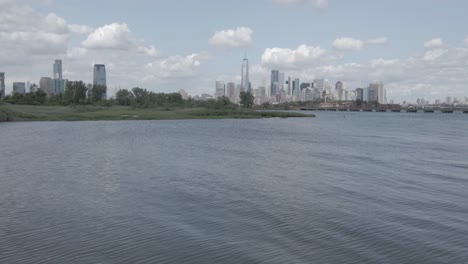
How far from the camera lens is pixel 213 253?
17875mm

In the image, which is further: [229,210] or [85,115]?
[85,115]

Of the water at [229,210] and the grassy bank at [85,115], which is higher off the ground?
the grassy bank at [85,115]

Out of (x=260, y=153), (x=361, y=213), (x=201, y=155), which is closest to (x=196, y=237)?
(x=361, y=213)

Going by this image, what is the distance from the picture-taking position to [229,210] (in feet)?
79.8

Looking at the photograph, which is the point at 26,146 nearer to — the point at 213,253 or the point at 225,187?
the point at 225,187

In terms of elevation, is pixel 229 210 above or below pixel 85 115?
below

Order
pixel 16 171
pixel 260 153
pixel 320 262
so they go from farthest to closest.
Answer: pixel 260 153, pixel 16 171, pixel 320 262

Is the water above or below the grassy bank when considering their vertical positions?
below

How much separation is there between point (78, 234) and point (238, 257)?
7371 millimetres

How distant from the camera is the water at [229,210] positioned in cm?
1806

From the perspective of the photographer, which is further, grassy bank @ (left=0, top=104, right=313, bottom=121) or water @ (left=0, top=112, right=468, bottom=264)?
grassy bank @ (left=0, top=104, right=313, bottom=121)

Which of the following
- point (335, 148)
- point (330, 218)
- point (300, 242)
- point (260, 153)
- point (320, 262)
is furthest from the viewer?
point (335, 148)

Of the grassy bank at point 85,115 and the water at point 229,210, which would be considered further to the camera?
the grassy bank at point 85,115

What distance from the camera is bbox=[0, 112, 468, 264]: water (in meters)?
18.1
